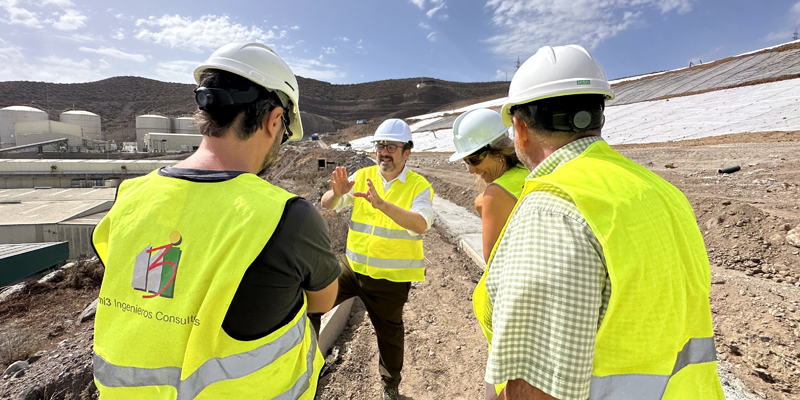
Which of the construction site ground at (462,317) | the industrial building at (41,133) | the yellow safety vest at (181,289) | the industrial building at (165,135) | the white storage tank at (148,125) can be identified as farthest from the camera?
the white storage tank at (148,125)

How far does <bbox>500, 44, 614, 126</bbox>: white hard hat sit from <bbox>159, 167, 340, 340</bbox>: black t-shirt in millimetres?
859

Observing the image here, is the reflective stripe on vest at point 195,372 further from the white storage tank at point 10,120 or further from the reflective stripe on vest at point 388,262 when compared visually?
the white storage tank at point 10,120

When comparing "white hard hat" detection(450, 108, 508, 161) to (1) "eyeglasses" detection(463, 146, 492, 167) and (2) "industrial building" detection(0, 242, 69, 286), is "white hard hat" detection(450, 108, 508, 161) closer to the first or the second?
(1) "eyeglasses" detection(463, 146, 492, 167)

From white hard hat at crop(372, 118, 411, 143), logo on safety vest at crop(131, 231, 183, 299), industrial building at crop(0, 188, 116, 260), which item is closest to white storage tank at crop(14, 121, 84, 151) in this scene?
industrial building at crop(0, 188, 116, 260)

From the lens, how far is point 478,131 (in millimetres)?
2521

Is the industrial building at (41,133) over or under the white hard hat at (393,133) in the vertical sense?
over

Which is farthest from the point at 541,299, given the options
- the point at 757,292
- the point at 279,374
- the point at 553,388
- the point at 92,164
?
the point at 92,164

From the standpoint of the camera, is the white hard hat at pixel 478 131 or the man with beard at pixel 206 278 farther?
the white hard hat at pixel 478 131

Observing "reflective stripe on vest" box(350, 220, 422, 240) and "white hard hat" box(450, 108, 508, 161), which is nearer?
"white hard hat" box(450, 108, 508, 161)

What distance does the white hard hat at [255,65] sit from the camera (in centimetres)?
136

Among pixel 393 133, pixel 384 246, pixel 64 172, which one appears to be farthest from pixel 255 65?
pixel 64 172

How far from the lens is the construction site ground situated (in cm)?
309

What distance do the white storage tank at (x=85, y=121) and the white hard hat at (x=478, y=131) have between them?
59628 millimetres

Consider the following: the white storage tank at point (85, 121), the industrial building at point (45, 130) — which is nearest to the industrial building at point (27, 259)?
the industrial building at point (45, 130)
